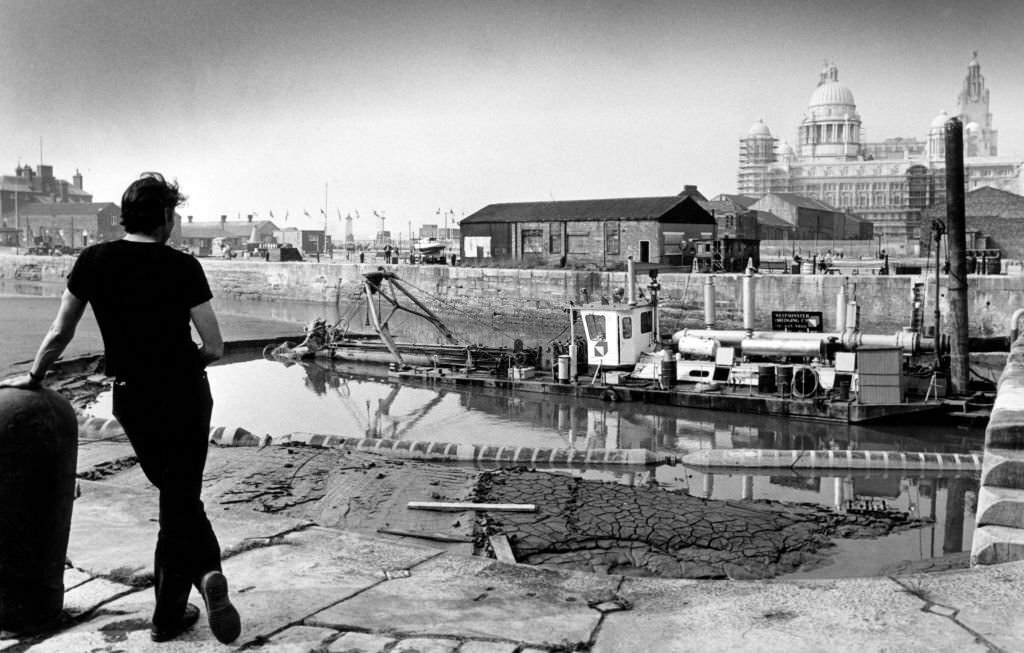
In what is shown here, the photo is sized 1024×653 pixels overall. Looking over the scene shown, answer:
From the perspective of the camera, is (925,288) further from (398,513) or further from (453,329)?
(398,513)

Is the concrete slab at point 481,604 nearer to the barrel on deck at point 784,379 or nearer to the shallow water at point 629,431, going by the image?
the shallow water at point 629,431

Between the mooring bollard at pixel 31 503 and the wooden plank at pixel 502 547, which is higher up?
the mooring bollard at pixel 31 503

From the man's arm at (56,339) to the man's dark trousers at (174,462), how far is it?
0.42 m

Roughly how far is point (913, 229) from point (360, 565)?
98847mm

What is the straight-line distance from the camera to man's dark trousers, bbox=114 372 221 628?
4434 millimetres

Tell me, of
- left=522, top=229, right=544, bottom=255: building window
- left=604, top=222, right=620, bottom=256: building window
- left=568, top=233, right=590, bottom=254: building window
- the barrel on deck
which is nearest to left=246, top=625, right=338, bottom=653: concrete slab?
the barrel on deck

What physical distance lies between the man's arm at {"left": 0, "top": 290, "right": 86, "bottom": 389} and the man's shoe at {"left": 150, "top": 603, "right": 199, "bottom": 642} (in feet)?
4.41

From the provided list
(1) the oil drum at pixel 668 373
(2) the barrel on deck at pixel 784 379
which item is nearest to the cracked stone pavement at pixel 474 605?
(2) the barrel on deck at pixel 784 379

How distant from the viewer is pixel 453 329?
4581cm

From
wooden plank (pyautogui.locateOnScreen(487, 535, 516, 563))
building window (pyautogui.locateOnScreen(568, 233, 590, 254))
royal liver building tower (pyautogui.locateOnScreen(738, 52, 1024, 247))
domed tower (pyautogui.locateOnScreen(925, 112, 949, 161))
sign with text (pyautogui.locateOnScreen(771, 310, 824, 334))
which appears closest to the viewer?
wooden plank (pyautogui.locateOnScreen(487, 535, 516, 563))

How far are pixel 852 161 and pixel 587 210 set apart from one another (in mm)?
87778

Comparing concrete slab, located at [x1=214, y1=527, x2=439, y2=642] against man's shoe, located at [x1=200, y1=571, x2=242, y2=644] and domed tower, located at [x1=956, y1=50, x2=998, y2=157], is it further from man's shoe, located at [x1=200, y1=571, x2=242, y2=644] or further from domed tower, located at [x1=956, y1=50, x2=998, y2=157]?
domed tower, located at [x1=956, y1=50, x2=998, y2=157]

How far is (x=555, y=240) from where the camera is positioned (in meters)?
57.2

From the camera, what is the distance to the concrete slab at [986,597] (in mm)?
4676
